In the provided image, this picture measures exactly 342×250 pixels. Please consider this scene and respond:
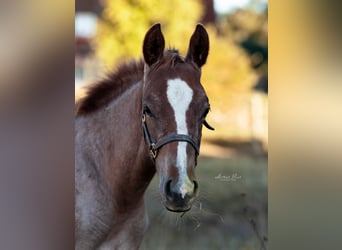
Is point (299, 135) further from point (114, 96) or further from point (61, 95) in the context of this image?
point (61, 95)

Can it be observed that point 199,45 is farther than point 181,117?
Yes

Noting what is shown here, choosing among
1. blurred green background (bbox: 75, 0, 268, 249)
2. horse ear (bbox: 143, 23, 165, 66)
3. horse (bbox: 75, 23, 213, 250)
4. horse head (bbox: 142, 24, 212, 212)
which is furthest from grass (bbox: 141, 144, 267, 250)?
horse ear (bbox: 143, 23, 165, 66)

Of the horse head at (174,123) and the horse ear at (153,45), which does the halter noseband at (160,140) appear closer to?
the horse head at (174,123)

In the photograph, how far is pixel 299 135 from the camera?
8.53 ft

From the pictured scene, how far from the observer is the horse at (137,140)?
2.00m

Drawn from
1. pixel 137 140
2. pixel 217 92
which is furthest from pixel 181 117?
pixel 217 92

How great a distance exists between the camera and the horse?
2.00 m

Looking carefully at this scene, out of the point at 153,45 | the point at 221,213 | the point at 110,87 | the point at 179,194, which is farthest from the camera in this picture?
the point at 221,213

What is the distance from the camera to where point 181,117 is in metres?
2.00

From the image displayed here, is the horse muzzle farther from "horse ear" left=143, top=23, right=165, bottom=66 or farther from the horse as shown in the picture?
"horse ear" left=143, top=23, right=165, bottom=66

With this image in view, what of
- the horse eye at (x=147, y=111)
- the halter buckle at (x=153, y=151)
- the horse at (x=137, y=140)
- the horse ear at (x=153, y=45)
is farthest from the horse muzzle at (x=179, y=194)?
the horse ear at (x=153, y=45)

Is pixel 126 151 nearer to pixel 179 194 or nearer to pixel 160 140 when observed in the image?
pixel 160 140

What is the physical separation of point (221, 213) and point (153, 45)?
1.03 metres

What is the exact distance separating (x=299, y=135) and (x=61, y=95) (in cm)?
141
